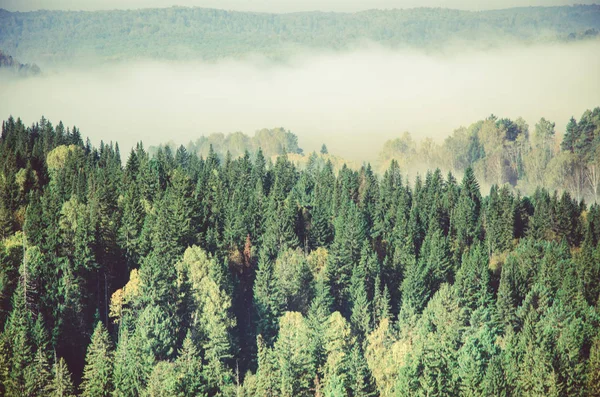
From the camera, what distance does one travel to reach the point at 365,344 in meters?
101

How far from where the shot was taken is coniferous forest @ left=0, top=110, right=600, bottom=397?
87688 mm

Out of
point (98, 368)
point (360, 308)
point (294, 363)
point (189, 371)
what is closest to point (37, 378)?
point (98, 368)

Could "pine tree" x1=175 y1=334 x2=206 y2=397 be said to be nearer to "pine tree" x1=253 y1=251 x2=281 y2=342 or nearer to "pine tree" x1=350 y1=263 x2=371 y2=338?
"pine tree" x1=253 y1=251 x2=281 y2=342

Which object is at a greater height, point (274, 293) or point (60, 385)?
point (274, 293)

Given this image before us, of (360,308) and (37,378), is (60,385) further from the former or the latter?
(360,308)

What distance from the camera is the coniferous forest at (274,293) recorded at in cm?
8769

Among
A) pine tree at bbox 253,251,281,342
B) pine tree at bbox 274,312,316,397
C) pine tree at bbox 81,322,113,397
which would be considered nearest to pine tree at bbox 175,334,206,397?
pine tree at bbox 81,322,113,397

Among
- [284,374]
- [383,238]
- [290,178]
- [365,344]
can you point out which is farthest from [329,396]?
[290,178]

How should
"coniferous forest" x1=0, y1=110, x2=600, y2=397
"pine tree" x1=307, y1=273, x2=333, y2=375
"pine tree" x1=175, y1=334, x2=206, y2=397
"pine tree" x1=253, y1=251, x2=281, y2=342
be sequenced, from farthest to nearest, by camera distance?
"pine tree" x1=253, y1=251, x2=281, y2=342
"pine tree" x1=307, y1=273, x2=333, y2=375
"coniferous forest" x1=0, y1=110, x2=600, y2=397
"pine tree" x1=175, y1=334, x2=206, y2=397

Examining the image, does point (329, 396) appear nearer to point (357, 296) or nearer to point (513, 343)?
point (513, 343)

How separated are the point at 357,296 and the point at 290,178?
2246 inches

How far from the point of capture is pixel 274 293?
108 metres

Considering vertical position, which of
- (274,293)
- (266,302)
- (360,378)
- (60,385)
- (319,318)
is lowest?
(360,378)

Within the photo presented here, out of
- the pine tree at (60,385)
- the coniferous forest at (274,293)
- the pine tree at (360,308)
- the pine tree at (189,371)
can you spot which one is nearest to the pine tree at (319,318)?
the coniferous forest at (274,293)
